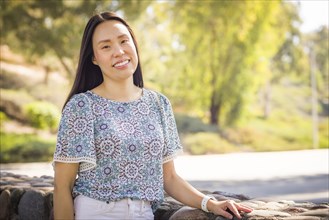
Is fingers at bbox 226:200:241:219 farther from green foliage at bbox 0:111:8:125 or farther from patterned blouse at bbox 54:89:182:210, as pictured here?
green foliage at bbox 0:111:8:125

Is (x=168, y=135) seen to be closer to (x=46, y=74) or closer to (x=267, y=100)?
(x=46, y=74)

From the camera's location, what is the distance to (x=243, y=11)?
15344mm

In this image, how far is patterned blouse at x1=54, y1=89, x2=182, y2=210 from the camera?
2.01 m

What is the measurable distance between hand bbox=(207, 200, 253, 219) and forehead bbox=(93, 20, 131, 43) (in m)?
0.74

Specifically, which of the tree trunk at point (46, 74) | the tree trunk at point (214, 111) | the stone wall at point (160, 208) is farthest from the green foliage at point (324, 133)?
the stone wall at point (160, 208)

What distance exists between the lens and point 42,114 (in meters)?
13.8

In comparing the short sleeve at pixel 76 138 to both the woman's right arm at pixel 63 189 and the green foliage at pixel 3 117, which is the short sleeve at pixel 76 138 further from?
the green foliage at pixel 3 117

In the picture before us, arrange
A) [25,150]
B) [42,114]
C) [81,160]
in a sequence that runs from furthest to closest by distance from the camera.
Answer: [42,114]
[25,150]
[81,160]

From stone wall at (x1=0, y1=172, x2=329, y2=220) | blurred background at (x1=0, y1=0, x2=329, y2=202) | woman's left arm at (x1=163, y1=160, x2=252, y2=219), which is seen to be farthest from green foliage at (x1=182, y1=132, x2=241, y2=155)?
woman's left arm at (x1=163, y1=160, x2=252, y2=219)

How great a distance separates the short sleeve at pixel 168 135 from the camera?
2.21m

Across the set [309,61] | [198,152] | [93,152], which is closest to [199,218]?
[93,152]

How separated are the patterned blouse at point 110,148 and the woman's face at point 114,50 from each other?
0.37 ft

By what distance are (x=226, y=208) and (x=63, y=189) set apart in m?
0.61

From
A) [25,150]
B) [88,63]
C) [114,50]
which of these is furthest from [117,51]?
[25,150]
